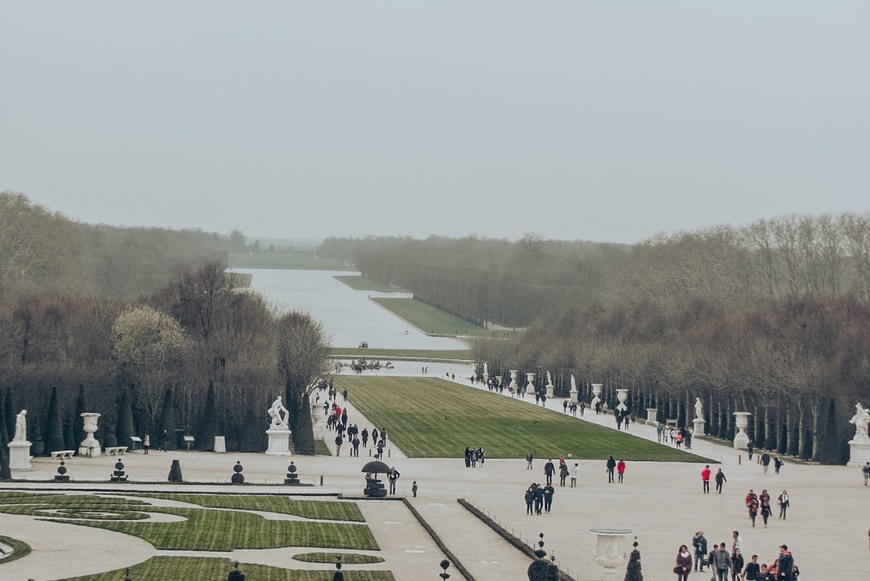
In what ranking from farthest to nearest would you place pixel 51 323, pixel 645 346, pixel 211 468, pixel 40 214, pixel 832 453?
pixel 40 214, pixel 645 346, pixel 51 323, pixel 832 453, pixel 211 468

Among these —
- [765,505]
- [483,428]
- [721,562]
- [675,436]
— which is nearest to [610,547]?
[721,562]

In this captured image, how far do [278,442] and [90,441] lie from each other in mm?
9570

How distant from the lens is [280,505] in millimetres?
57000

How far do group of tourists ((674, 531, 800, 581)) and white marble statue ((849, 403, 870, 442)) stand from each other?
1311 inches

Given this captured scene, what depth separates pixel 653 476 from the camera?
71438mm

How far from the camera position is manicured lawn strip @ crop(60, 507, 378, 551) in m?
47.6

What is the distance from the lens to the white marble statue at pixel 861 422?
254 feet

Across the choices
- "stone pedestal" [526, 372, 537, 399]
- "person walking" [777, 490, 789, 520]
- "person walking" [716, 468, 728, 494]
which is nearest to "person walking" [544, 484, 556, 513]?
"person walking" [777, 490, 789, 520]

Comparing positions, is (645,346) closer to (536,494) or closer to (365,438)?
(365,438)

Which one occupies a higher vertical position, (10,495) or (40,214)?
(40,214)

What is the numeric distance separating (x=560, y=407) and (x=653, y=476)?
138 feet

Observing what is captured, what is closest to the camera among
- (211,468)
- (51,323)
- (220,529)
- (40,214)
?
(220,529)

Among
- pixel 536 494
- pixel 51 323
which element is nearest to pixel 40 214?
pixel 51 323

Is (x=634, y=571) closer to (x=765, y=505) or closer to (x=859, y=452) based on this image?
(x=765, y=505)
